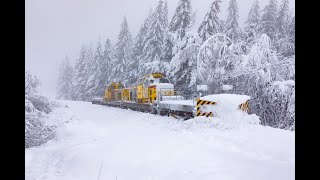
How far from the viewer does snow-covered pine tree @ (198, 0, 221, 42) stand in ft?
30.9

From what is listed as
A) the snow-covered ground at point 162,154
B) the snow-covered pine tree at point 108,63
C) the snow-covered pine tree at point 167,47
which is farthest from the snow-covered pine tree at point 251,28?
the snow-covered pine tree at point 108,63

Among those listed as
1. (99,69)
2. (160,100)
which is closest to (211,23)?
(160,100)

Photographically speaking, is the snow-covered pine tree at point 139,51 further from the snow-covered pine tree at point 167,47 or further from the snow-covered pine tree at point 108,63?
the snow-covered pine tree at point 108,63

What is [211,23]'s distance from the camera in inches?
384

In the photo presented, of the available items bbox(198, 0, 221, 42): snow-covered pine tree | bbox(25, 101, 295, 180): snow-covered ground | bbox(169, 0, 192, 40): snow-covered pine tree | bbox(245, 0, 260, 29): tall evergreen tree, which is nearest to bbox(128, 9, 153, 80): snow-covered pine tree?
bbox(169, 0, 192, 40): snow-covered pine tree

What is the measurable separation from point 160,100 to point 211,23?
4034 millimetres

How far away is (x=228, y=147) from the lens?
192 inches

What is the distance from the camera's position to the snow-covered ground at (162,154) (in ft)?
12.5

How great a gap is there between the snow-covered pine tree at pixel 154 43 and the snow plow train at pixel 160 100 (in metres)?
1.60

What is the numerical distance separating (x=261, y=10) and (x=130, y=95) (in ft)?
31.2

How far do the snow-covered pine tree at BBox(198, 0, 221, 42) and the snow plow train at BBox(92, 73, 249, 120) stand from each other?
2671 millimetres

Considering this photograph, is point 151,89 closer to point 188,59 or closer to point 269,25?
point 188,59
